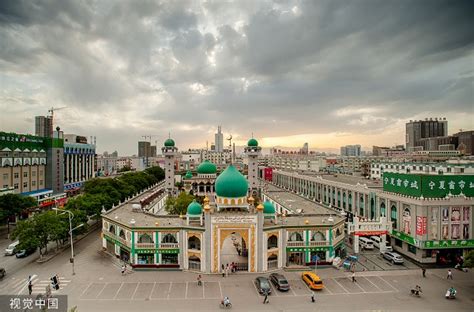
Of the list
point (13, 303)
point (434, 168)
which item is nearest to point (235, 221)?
point (13, 303)

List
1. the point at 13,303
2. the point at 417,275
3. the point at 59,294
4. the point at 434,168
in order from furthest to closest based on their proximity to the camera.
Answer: the point at 434,168, the point at 417,275, the point at 59,294, the point at 13,303

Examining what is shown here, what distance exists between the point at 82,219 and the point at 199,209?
Result: 1916cm

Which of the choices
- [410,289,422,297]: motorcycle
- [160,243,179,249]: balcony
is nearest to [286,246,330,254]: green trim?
[410,289,422,297]: motorcycle

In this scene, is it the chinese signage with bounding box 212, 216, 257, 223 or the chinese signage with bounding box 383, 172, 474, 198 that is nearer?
the chinese signage with bounding box 212, 216, 257, 223

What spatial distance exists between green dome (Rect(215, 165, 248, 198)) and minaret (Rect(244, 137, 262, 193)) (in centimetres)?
4259

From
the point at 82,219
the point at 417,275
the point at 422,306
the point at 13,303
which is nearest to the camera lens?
the point at 13,303

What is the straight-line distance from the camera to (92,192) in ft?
207

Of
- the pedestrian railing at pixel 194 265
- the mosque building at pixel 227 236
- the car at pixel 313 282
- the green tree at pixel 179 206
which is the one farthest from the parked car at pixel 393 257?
the green tree at pixel 179 206

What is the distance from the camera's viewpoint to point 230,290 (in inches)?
1219

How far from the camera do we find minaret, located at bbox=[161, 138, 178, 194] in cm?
8325

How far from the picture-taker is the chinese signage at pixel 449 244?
38875 millimetres

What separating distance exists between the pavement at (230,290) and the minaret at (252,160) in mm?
47487

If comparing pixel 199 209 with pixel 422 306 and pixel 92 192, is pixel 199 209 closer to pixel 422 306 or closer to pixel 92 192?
pixel 422 306

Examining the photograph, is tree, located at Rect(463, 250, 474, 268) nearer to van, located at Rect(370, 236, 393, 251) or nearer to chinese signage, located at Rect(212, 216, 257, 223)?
van, located at Rect(370, 236, 393, 251)
